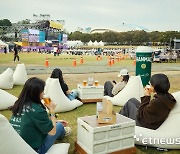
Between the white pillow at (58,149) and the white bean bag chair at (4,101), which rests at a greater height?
the white bean bag chair at (4,101)

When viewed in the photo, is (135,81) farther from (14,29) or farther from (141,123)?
(14,29)

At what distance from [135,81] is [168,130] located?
9.21ft

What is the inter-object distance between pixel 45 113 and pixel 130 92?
12.4ft

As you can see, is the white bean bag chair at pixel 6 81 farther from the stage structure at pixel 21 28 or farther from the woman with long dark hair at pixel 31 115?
the stage structure at pixel 21 28

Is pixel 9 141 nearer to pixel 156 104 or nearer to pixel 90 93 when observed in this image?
pixel 156 104

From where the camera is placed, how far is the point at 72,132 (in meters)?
4.62

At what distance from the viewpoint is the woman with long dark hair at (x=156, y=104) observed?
3.53m

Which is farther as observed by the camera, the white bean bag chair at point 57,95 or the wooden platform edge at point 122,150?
the white bean bag chair at point 57,95

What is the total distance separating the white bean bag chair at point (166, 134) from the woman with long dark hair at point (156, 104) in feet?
0.26

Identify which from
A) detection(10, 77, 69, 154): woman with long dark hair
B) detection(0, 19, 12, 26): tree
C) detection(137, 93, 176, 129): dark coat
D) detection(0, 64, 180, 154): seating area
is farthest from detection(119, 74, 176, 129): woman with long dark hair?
detection(0, 19, 12, 26): tree

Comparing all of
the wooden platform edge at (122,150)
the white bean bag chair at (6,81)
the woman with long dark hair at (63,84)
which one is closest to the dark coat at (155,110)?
the wooden platform edge at (122,150)

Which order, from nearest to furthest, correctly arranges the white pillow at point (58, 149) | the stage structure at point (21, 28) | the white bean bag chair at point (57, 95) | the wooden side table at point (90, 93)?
1. the white pillow at point (58, 149)
2. the white bean bag chair at point (57, 95)
3. the wooden side table at point (90, 93)
4. the stage structure at point (21, 28)

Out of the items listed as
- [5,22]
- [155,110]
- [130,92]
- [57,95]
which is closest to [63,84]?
[57,95]

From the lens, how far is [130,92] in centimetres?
638
